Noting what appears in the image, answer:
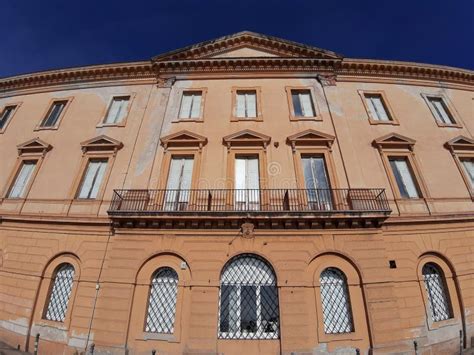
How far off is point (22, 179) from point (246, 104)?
37.6 ft

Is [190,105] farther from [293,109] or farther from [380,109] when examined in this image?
[380,109]

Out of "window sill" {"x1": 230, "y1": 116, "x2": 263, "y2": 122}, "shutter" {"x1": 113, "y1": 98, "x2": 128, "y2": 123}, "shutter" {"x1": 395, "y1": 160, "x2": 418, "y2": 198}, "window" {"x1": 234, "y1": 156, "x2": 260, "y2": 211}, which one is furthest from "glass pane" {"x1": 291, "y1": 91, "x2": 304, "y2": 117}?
"shutter" {"x1": 113, "y1": 98, "x2": 128, "y2": 123}

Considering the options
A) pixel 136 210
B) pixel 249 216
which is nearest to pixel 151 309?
pixel 136 210

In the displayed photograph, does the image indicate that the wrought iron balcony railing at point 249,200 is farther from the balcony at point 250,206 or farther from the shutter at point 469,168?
the shutter at point 469,168

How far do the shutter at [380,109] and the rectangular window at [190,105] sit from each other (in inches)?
358

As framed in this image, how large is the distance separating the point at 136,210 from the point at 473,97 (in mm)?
18963

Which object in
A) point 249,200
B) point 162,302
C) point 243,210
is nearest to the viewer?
point 162,302

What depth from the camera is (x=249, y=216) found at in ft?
30.0

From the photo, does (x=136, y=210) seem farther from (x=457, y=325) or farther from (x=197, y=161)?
(x=457, y=325)

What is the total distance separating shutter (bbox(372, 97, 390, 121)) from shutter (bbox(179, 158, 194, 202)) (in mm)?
9640

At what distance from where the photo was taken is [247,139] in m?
11.4

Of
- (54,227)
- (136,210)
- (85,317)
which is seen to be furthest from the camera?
(54,227)

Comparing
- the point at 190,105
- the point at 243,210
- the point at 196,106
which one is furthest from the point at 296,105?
the point at 243,210

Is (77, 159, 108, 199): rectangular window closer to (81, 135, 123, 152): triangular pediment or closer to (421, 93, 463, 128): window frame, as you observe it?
(81, 135, 123, 152): triangular pediment
